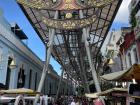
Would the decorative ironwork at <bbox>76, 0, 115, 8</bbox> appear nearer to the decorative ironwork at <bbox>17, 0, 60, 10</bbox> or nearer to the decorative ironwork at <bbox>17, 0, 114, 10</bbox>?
the decorative ironwork at <bbox>17, 0, 114, 10</bbox>

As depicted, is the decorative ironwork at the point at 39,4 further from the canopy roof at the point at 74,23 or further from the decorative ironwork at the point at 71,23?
the decorative ironwork at the point at 71,23

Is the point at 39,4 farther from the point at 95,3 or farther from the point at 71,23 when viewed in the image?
the point at 95,3

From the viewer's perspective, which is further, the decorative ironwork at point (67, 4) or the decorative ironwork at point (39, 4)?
the decorative ironwork at point (67, 4)

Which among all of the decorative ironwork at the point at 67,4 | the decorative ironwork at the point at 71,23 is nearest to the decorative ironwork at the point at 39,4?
the decorative ironwork at the point at 67,4

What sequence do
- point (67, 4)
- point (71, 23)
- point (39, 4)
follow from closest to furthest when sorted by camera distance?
point (39, 4) → point (71, 23) → point (67, 4)

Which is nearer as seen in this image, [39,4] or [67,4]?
[39,4]

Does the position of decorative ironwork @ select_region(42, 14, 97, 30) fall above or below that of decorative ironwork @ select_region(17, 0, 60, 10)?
below

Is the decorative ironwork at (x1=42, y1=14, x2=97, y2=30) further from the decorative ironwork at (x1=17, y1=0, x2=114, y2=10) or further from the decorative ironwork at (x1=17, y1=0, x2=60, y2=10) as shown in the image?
the decorative ironwork at (x1=17, y1=0, x2=60, y2=10)

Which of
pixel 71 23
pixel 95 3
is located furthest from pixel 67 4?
pixel 95 3

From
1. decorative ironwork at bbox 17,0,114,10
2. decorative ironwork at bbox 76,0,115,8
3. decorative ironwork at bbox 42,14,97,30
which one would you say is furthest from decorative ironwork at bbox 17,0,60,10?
decorative ironwork at bbox 76,0,115,8

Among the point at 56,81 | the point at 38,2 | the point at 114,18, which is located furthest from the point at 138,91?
the point at 56,81

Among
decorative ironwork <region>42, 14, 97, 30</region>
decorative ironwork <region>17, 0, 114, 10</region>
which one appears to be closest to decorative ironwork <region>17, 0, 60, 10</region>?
decorative ironwork <region>17, 0, 114, 10</region>

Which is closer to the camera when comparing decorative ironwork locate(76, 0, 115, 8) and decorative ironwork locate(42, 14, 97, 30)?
decorative ironwork locate(76, 0, 115, 8)

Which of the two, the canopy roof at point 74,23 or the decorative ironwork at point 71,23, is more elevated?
the canopy roof at point 74,23
